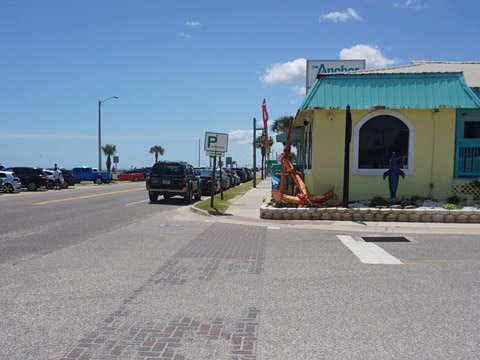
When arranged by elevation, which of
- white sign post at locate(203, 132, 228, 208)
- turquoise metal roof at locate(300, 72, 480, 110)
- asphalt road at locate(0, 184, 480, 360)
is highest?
turquoise metal roof at locate(300, 72, 480, 110)

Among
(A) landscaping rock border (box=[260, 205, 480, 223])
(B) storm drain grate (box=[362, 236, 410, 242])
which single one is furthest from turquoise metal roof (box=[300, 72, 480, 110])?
(B) storm drain grate (box=[362, 236, 410, 242])

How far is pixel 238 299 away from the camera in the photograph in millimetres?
5398

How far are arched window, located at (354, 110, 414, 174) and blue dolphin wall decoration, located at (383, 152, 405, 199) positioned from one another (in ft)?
3.97

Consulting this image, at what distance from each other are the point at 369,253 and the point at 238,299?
389cm

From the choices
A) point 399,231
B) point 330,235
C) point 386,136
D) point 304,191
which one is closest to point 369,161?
point 386,136

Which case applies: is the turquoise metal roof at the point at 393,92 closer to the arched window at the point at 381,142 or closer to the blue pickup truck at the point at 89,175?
the arched window at the point at 381,142

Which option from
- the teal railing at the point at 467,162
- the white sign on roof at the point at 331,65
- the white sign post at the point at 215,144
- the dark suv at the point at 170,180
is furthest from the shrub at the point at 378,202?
the white sign on roof at the point at 331,65

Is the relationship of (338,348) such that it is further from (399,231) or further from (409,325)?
(399,231)

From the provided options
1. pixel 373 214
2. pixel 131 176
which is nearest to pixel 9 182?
pixel 373 214

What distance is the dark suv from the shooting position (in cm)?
1988

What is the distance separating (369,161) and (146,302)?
11.5 metres

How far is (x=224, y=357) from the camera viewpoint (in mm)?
3766

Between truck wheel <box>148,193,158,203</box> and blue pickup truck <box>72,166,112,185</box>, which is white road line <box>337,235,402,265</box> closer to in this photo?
truck wheel <box>148,193,158,203</box>

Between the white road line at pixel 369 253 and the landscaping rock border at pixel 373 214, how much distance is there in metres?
3.21
